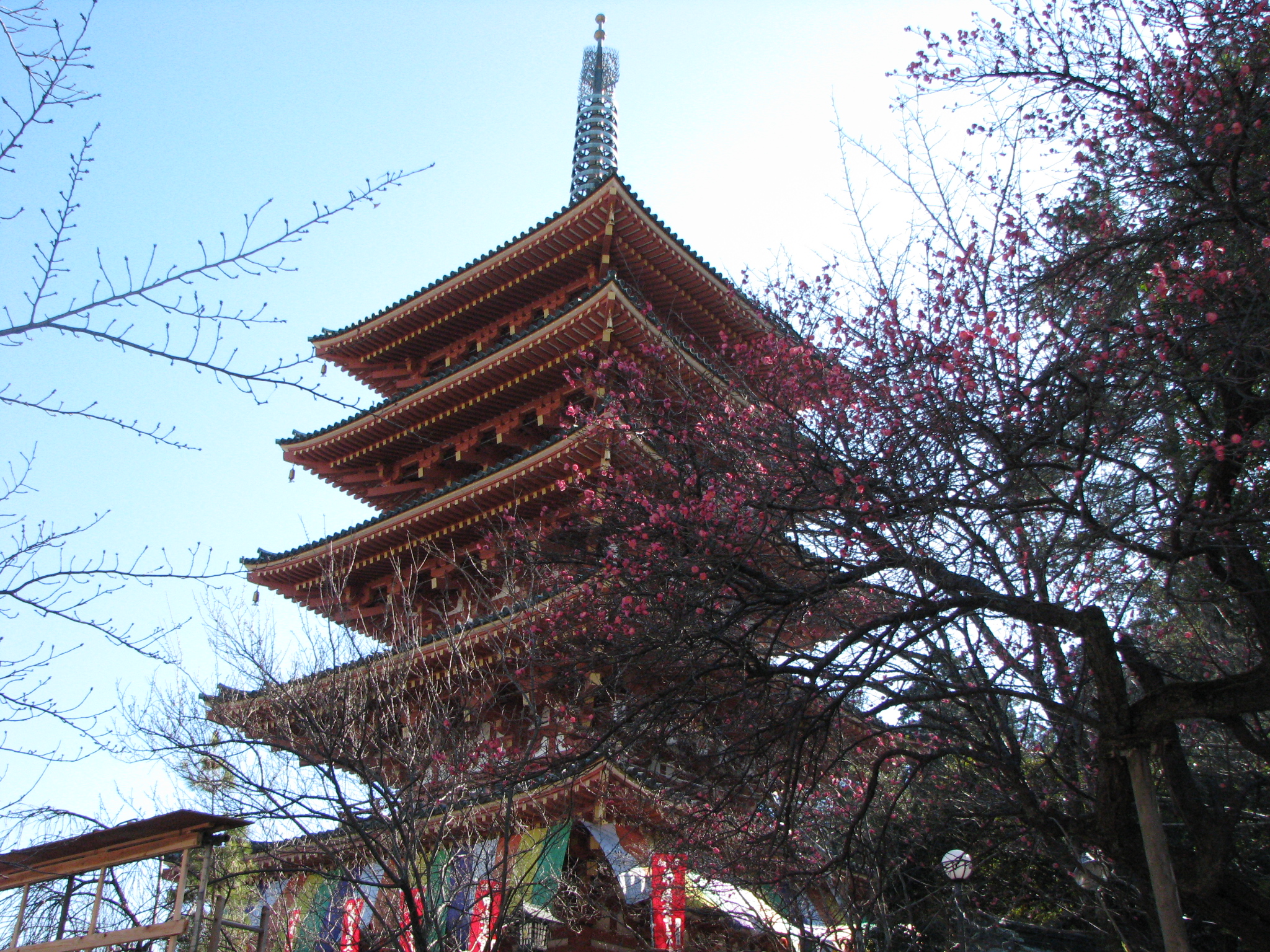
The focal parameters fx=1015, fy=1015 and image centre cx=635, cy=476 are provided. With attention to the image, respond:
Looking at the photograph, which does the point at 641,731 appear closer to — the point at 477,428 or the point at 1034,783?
the point at 1034,783

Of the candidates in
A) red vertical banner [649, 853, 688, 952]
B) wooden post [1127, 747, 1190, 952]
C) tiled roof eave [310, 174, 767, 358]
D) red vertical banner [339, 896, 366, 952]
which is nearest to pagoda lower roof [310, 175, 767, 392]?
tiled roof eave [310, 174, 767, 358]

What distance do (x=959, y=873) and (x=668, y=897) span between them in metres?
3.57

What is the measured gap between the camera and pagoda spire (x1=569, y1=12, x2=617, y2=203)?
85.6ft

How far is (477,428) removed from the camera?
649 inches

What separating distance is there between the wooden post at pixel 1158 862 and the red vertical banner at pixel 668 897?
575cm

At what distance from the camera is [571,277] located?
16891 millimetres

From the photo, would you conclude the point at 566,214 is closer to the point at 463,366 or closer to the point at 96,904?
the point at 463,366

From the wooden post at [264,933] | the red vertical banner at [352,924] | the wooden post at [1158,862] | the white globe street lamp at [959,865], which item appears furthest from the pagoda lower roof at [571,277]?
the wooden post at [1158,862]

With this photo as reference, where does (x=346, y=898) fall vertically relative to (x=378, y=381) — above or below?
below

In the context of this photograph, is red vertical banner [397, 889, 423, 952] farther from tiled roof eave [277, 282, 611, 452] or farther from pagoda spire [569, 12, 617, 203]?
pagoda spire [569, 12, 617, 203]

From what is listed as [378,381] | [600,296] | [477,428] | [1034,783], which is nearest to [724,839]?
[1034,783]

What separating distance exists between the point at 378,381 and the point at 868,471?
46.6 feet

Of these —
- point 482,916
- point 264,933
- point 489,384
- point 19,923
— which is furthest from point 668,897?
point 489,384

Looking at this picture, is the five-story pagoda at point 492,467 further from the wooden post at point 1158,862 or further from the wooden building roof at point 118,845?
the wooden post at point 1158,862
